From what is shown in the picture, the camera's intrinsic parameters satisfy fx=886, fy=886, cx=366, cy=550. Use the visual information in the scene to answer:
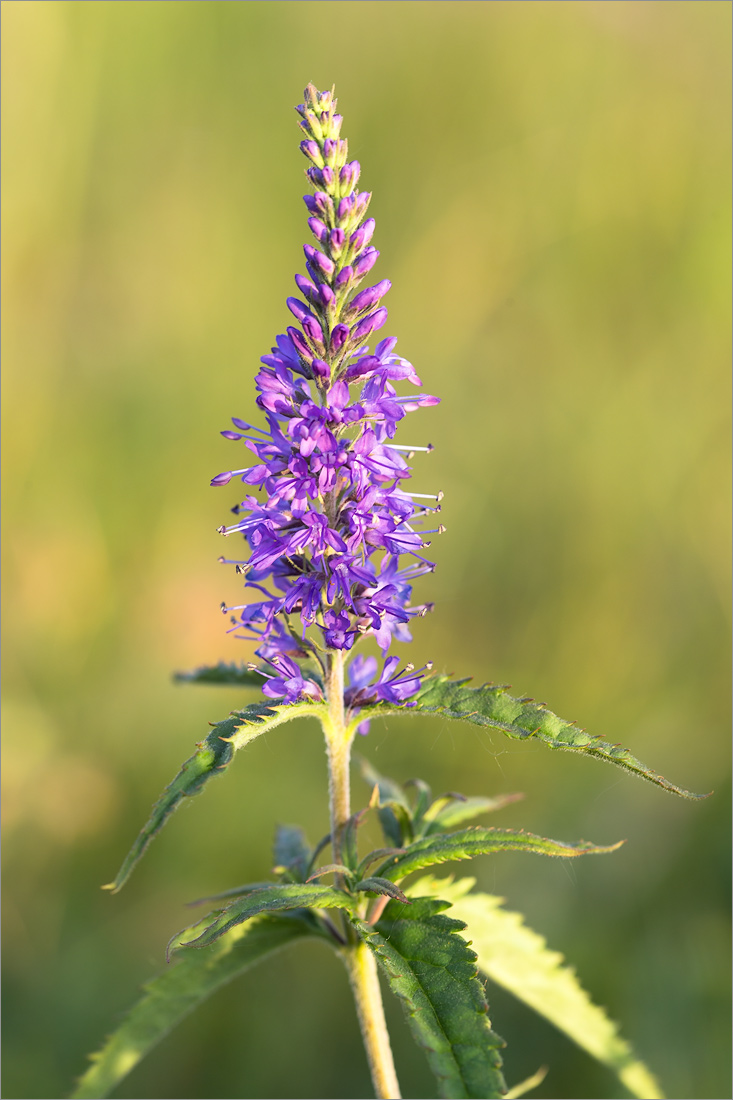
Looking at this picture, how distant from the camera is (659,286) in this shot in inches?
335

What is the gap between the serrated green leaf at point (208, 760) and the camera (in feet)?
7.32

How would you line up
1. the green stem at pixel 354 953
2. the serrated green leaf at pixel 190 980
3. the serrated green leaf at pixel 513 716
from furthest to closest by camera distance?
1. the serrated green leaf at pixel 190 980
2. the green stem at pixel 354 953
3. the serrated green leaf at pixel 513 716

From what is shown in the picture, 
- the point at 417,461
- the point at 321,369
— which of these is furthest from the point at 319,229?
the point at 417,461

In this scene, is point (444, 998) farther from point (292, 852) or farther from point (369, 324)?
point (369, 324)

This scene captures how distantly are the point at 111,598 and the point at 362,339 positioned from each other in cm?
536

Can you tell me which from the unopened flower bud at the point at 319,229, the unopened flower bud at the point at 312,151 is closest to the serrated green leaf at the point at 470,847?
the unopened flower bud at the point at 319,229

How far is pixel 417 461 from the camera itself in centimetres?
812

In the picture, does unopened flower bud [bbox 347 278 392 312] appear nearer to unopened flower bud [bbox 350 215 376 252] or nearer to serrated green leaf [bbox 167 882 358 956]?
unopened flower bud [bbox 350 215 376 252]

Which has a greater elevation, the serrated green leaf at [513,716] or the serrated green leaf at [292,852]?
the serrated green leaf at [513,716]

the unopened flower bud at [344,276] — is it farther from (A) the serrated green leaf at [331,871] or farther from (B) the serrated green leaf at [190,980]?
(B) the serrated green leaf at [190,980]

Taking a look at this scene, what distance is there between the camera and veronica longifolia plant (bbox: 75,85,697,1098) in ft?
7.65

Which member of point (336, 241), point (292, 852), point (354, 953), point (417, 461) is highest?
point (417, 461)

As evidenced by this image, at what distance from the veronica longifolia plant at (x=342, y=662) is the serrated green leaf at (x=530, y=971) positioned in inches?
4.4

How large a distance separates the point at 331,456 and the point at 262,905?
1.23 m
